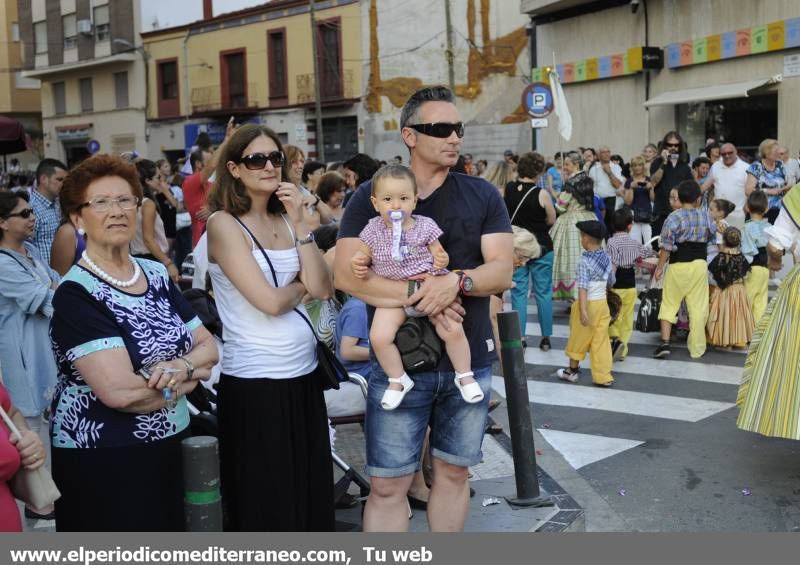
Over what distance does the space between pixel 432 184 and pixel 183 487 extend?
1.56 metres

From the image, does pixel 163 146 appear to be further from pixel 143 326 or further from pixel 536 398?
pixel 143 326

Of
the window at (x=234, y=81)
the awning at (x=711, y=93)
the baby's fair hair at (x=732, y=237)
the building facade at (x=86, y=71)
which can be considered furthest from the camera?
the building facade at (x=86, y=71)

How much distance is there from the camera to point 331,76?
38.9 m

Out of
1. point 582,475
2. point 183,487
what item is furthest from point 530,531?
point 183,487

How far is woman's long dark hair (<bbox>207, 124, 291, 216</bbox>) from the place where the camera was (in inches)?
164

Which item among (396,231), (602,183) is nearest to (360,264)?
(396,231)

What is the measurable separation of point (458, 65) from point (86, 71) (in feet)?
73.3

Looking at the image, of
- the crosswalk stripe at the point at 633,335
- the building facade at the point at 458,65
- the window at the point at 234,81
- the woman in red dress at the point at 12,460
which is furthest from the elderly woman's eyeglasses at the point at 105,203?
the window at the point at 234,81

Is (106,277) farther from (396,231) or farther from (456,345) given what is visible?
(456,345)

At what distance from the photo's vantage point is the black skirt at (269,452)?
4.01 m

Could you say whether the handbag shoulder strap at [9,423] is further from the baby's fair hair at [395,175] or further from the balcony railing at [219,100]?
the balcony railing at [219,100]

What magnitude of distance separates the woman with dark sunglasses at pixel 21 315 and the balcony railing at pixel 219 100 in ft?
120

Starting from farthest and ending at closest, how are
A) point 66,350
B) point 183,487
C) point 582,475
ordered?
1. point 582,475
2. point 183,487
3. point 66,350

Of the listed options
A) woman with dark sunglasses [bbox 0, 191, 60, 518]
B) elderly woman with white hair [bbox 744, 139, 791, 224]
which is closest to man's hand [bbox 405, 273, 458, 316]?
woman with dark sunglasses [bbox 0, 191, 60, 518]
